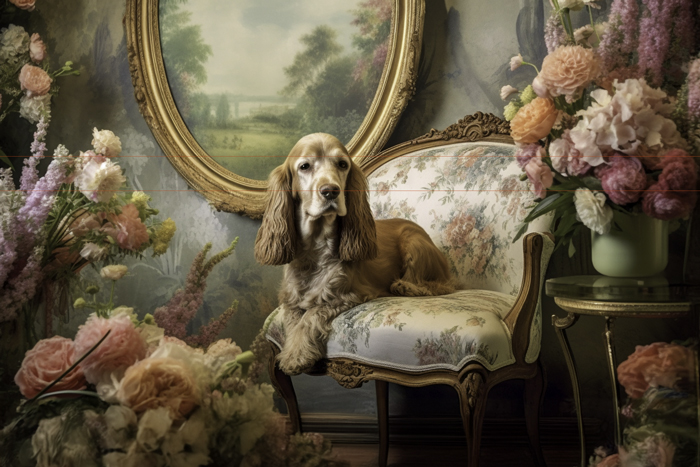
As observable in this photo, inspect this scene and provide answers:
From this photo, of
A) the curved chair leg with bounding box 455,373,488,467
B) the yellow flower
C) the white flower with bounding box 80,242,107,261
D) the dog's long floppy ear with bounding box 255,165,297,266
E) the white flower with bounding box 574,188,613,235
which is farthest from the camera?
the dog's long floppy ear with bounding box 255,165,297,266

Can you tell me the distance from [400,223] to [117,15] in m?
1.93

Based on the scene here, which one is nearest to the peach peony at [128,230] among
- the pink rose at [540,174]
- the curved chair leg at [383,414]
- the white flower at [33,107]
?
the pink rose at [540,174]

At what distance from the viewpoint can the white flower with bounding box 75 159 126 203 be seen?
1133mm

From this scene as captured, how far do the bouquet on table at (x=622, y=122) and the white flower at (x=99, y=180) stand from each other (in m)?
0.96

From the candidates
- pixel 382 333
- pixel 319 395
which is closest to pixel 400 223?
pixel 382 333

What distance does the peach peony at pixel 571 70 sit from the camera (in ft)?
4.58

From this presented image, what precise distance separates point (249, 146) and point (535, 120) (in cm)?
165

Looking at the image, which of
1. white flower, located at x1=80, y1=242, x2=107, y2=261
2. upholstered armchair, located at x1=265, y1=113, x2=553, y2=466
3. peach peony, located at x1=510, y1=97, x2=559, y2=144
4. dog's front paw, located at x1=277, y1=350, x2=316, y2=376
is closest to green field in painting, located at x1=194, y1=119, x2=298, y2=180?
upholstered armchair, located at x1=265, y1=113, x2=553, y2=466

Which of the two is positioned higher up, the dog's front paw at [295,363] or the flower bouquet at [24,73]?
the flower bouquet at [24,73]

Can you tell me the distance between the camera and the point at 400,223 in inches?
87.1

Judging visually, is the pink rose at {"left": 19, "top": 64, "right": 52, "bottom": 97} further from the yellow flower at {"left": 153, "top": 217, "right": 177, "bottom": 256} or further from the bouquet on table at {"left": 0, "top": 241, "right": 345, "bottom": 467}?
the bouquet on table at {"left": 0, "top": 241, "right": 345, "bottom": 467}

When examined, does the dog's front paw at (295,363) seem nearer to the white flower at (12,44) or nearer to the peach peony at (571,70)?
the peach peony at (571,70)

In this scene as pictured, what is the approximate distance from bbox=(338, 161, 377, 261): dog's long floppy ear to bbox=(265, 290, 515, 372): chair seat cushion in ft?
0.54

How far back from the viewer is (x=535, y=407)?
1.97m
